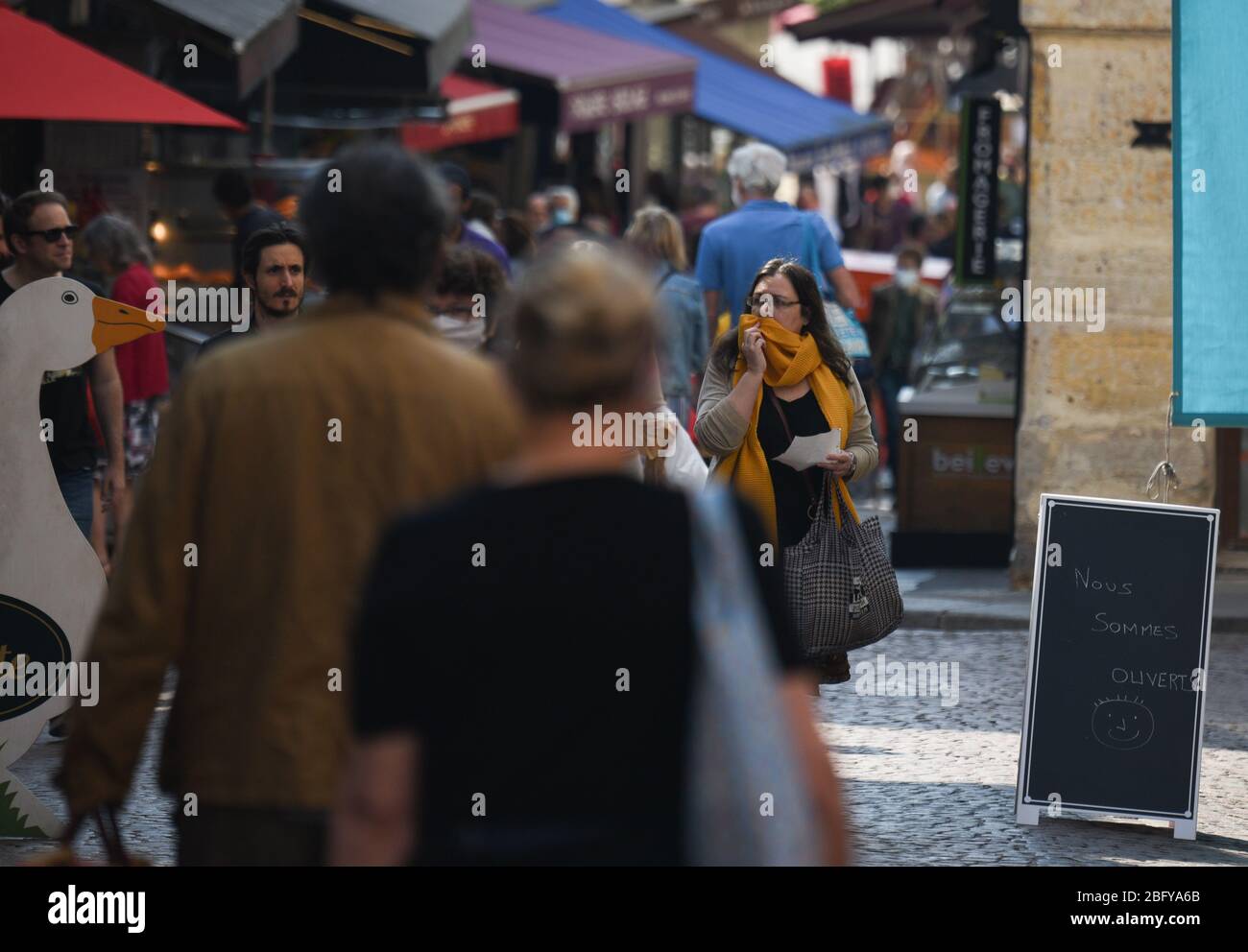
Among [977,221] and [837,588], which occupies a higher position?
[977,221]

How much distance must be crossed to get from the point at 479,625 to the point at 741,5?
117 feet

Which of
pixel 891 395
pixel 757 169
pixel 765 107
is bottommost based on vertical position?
pixel 891 395

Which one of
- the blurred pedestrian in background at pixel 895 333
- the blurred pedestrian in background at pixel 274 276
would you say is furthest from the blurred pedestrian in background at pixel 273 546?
the blurred pedestrian in background at pixel 895 333

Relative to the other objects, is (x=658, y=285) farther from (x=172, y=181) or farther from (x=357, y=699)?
(x=357, y=699)

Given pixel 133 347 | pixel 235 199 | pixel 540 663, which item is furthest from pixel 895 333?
pixel 540 663

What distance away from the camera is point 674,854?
8.11 feet

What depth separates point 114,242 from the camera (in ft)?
32.0

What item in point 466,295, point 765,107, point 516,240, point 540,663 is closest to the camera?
point 540,663

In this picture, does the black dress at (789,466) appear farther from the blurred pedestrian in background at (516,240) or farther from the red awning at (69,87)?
the blurred pedestrian in background at (516,240)

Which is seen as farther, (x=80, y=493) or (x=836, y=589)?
(x=80, y=493)

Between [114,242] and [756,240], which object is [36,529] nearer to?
[114,242]

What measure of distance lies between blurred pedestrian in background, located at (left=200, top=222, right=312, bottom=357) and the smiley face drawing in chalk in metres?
2.60

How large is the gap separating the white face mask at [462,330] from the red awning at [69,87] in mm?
1440

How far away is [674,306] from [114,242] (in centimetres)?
259
